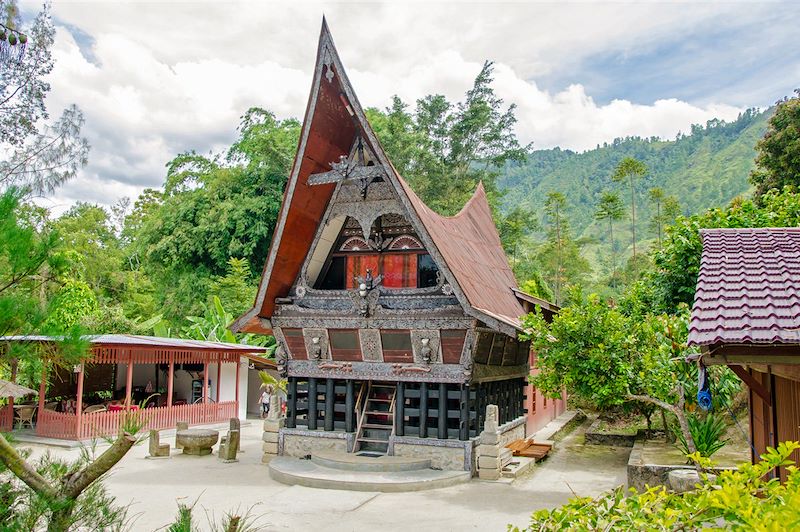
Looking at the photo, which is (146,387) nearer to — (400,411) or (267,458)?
(267,458)

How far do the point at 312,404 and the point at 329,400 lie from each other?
41 cm

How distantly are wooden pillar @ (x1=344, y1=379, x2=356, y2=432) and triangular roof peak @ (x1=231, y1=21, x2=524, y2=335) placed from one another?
2.25m

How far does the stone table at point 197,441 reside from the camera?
15.2m

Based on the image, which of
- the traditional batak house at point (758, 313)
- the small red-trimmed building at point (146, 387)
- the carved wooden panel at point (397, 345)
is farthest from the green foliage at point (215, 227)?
the traditional batak house at point (758, 313)

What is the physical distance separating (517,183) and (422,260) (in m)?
110

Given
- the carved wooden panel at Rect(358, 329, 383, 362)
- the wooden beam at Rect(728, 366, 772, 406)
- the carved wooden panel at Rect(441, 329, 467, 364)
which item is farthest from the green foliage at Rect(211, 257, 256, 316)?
the wooden beam at Rect(728, 366, 772, 406)

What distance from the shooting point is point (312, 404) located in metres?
13.7

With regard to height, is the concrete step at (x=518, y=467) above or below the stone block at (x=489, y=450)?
below

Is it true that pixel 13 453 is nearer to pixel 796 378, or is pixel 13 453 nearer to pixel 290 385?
pixel 796 378

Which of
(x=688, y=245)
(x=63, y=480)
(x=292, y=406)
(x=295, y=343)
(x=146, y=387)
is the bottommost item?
(x=146, y=387)

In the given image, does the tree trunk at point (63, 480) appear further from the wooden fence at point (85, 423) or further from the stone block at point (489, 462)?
the wooden fence at point (85, 423)

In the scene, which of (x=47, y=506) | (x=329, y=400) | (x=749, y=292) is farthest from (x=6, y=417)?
(x=749, y=292)

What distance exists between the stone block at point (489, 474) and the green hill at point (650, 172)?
61.4 m

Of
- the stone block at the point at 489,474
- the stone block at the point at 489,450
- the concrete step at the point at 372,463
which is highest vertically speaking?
the stone block at the point at 489,450
